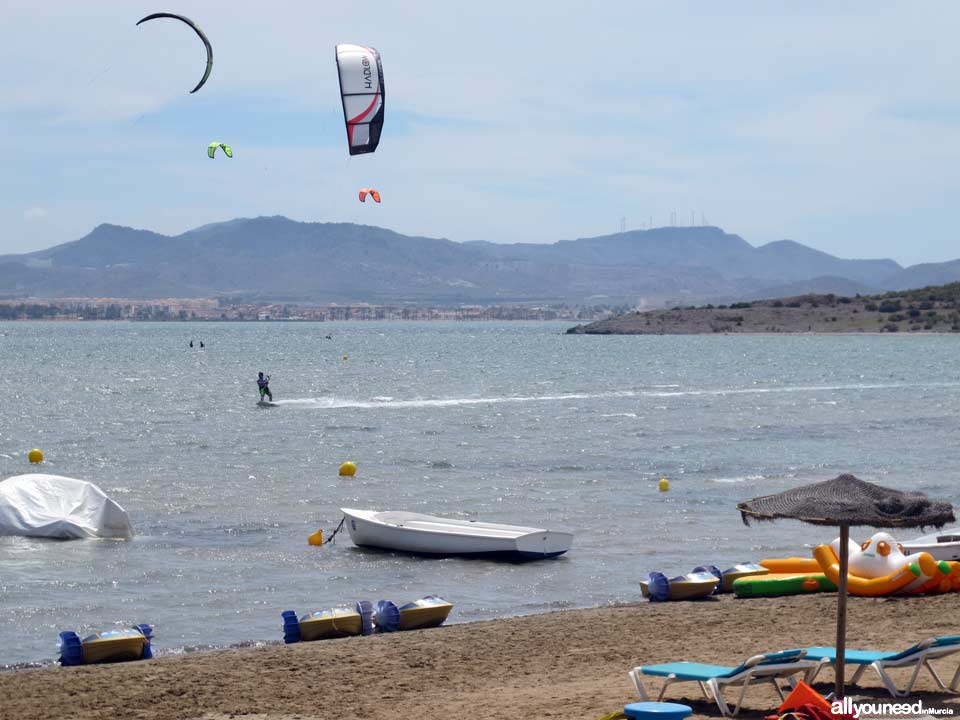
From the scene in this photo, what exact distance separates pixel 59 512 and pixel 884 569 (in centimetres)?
1535

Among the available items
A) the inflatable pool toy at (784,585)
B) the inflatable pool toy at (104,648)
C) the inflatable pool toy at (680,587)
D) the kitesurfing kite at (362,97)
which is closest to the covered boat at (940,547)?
the inflatable pool toy at (784,585)

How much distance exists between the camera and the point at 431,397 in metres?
70.1

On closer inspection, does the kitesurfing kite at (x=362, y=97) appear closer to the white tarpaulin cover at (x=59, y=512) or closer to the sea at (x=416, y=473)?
the sea at (x=416, y=473)

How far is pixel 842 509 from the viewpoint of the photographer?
40.0 ft

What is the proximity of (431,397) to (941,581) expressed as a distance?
52180 millimetres

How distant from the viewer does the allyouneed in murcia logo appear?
11547mm

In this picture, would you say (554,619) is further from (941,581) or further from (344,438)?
(344,438)

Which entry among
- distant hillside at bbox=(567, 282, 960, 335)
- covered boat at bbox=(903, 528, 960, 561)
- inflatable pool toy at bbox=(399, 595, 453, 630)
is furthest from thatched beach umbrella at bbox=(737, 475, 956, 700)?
distant hillside at bbox=(567, 282, 960, 335)

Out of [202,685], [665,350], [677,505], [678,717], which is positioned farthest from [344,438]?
[665,350]

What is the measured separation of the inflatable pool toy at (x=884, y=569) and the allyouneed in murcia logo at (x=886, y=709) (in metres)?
6.07

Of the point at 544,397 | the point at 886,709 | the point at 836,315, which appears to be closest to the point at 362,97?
the point at 886,709

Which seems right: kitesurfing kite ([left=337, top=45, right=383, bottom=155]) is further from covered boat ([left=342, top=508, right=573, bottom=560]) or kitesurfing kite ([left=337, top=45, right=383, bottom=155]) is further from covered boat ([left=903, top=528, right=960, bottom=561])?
covered boat ([left=903, top=528, right=960, bottom=561])

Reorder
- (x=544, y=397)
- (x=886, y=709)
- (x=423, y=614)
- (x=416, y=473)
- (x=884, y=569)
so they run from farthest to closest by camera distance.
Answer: (x=544, y=397) < (x=416, y=473) < (x=884, y=569) < (x=423, y=614) < (x=886, y=709)

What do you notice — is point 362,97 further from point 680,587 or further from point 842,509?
point 842,509
